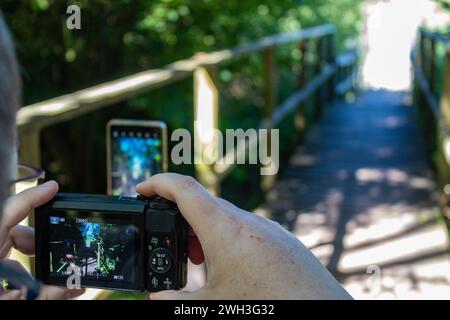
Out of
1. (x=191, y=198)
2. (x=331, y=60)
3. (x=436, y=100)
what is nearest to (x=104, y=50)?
(x=436, y=100)

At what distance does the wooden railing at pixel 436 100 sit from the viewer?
536 centimetres

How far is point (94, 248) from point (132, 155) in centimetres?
116

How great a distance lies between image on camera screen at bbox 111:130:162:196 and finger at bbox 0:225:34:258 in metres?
1.07

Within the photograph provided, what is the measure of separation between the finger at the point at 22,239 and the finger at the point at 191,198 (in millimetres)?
180

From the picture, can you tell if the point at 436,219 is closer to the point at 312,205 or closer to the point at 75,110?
the point at 312,205

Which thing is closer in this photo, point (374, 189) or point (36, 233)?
point (36, 233)

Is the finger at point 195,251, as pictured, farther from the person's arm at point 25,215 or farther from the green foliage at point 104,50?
the green foliage at point 104,50

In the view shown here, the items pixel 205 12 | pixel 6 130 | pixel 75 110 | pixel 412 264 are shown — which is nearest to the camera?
pixel 6 130

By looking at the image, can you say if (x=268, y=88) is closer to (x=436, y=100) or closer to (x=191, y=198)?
(x=436, y=100)

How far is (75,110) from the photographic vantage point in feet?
8.45

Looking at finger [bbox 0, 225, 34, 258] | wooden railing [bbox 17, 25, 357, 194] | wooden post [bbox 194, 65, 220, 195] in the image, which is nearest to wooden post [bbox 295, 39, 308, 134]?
wooden railing [bbox 17, 25, 357, 194]

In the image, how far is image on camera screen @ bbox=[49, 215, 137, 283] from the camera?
958 millimetres
